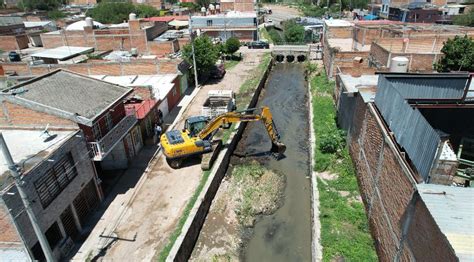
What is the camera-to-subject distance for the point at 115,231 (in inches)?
547

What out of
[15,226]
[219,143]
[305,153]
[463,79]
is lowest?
[305,153]

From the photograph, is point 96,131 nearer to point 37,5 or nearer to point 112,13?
point 112,13

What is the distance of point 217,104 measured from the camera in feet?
80.0

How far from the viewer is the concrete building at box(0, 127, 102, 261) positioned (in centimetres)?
1080

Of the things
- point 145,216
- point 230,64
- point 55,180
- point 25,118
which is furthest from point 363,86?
point 230,64

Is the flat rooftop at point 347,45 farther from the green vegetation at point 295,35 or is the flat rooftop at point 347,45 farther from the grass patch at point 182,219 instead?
the grass patch at point 182,219

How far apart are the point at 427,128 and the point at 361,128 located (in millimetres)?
6821

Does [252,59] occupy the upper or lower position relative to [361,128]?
lower

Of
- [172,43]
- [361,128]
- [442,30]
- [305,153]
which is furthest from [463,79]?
[172,43]

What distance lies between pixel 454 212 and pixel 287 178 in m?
10.9

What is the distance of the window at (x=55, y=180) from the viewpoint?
11875mm

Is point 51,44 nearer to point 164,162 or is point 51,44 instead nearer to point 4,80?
point 4,80

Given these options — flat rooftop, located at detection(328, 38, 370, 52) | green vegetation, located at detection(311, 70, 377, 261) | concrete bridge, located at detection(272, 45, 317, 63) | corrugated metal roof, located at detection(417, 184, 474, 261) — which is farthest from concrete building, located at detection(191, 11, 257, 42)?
corrugated metal roof, located at detection(417, 184, 474, 261)

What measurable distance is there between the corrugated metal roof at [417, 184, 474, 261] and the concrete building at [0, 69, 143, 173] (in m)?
12.8
